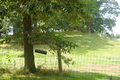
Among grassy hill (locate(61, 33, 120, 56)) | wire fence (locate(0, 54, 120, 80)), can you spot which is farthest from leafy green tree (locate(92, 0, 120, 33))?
wire fence (locate(0, 54, 120, 80))

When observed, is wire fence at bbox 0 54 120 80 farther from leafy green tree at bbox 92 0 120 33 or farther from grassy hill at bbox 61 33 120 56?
leafy green tree at bbox 92 0 120 33

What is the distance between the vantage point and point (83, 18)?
311 inches

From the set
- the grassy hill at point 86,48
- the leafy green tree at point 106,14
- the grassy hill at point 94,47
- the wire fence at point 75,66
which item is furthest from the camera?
the leafy green tree at point 106,14

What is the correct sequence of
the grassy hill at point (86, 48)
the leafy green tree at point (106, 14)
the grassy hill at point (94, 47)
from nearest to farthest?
the grassy hill at point (86, 48)
the grassy hill at point (94, 47)
the leafy green tree at point (106, 14)

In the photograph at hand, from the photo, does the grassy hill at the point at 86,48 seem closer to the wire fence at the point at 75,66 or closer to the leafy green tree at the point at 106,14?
the wire fence at the point at 75,66

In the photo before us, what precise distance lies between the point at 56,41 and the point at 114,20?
4583 cm

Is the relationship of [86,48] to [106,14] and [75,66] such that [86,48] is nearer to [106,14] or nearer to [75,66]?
[75,66]

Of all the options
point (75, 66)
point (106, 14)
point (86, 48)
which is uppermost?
point (106, 14)

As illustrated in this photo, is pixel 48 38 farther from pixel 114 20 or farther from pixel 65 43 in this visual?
pixel 114 20

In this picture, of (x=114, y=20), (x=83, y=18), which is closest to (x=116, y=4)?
(x=114, y=20)

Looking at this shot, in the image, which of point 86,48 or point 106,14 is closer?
point 86,48

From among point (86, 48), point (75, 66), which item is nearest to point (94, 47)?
point (86, 48)

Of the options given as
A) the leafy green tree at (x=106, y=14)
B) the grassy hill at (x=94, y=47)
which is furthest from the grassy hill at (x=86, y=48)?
the leafy green tree at (x=106, y=14)

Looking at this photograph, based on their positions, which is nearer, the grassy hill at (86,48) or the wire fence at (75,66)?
the wire fence at (75,66)
